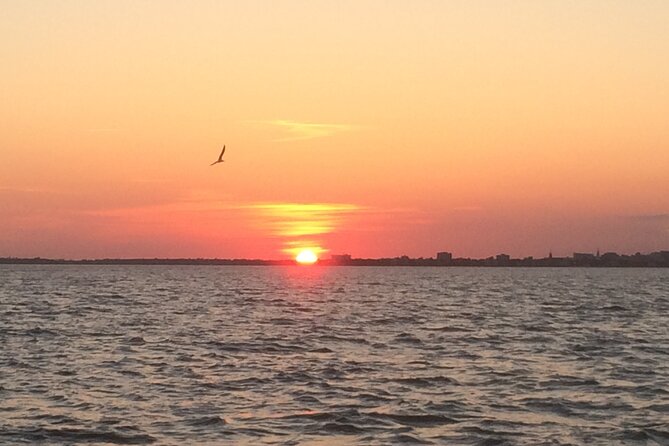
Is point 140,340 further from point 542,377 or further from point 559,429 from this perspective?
point 559,429

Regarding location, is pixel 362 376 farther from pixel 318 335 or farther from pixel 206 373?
pixel 318 335

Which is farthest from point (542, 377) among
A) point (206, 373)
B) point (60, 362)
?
point (60, 362)

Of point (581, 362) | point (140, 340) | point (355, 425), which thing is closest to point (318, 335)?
point (140, 340)

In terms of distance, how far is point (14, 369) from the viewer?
32344 millimetres

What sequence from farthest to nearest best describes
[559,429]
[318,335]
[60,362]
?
[318,335] < [60,362] < [559,429]

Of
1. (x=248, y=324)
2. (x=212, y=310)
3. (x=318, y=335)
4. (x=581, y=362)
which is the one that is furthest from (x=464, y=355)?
(x=212, y=310)

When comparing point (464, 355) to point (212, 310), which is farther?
point (212, 310)

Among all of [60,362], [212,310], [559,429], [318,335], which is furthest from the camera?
[212,310]

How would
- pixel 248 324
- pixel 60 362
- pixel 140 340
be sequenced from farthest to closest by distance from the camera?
pixel 248 324
pixel 140 340
pixel 60 362

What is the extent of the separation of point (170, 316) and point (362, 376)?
106 feet

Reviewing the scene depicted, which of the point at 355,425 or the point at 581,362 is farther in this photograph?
the point at 581,362

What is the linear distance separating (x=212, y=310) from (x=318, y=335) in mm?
24209

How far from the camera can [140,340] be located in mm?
43375

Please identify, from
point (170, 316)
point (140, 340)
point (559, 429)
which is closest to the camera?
point (559, 429)
